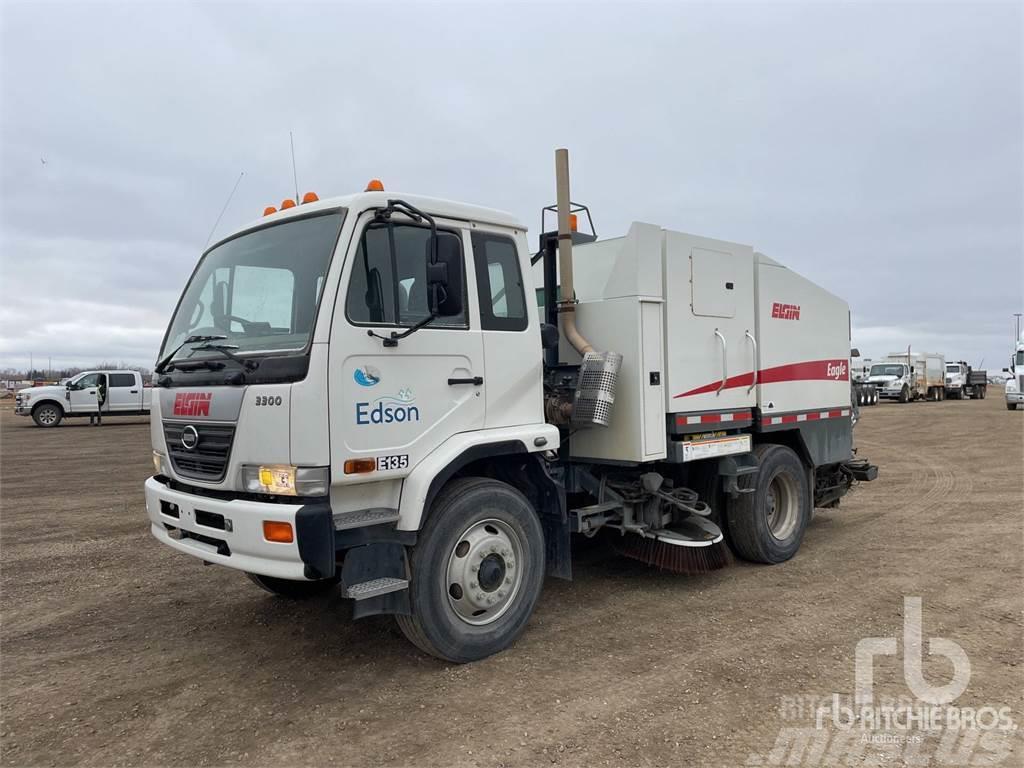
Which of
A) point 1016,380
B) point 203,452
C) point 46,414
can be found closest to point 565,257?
point 203,452

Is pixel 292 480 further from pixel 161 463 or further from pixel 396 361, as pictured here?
pixel 161 463

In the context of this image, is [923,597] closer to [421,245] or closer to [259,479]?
[421,245]

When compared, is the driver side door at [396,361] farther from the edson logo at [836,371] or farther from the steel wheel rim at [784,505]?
the edson logo at [836,371]

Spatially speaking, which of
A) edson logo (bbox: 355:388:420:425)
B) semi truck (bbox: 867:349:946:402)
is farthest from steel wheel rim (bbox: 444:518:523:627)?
semi truck (bbox: 867:349:946:402)

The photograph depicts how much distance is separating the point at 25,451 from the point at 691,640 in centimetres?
1708

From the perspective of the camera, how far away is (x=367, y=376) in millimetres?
3910

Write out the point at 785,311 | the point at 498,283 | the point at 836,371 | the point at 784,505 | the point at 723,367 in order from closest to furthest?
A: the point at 498,283 < the point at 723,367 < the point at 785,311 < the point at 784,505 < the point at 836,371

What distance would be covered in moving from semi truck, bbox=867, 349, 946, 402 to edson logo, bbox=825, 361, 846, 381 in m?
32.7

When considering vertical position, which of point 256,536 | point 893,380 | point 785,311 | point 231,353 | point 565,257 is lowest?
point 893,380

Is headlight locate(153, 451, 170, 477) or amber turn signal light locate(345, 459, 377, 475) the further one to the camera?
headlight locate(153, 451, 170, 477)

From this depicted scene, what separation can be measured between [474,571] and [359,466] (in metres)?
1.04

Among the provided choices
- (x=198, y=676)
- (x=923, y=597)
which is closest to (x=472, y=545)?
(x=198, y=676)

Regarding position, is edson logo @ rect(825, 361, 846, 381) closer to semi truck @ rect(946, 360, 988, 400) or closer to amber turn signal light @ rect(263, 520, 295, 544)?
amber turn signal light @ rect(263, 520, 295, 544)

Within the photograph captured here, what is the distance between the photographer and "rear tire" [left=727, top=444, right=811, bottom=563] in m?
6.29
